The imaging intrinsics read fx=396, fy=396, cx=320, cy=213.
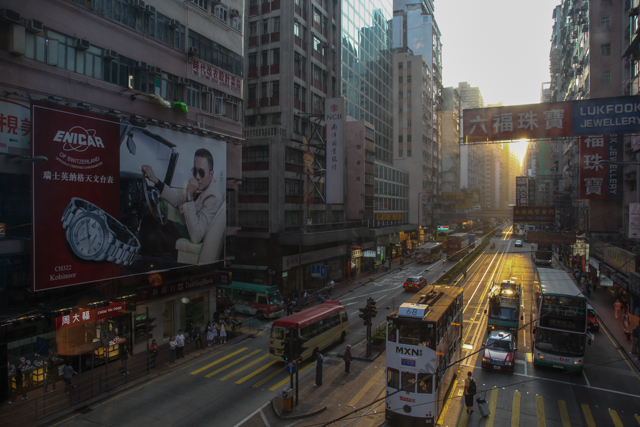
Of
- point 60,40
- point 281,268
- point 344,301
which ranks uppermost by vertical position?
point 60,40

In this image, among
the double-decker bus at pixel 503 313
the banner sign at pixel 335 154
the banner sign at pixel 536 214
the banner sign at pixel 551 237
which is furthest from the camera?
the banner sign at pixel 335 154

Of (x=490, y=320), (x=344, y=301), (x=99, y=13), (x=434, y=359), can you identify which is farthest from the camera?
(x=344, y=301)

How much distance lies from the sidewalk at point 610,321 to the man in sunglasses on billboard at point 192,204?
80.5 feet

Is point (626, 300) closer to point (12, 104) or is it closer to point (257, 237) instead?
point (257, 237)

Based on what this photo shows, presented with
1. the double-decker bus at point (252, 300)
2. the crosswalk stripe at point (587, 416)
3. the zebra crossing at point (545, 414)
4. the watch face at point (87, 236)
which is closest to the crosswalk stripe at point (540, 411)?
the zebra crossing at point (545, 414)

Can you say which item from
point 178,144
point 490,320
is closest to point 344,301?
point 490,320

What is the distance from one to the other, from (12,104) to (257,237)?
79.8 feet

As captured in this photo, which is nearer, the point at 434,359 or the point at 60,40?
the point at 434,359

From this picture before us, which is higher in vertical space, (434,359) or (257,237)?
(257,237)

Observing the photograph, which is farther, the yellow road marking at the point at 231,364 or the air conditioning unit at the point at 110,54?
the air conditioning unit at the point at 110,54

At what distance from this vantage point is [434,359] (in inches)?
516

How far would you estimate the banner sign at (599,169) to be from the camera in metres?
34.8

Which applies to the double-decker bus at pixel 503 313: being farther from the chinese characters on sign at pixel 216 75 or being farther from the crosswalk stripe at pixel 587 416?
the chinese characters on sign at pixel 216 75

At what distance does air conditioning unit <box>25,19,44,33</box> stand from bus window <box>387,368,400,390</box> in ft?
64.0
